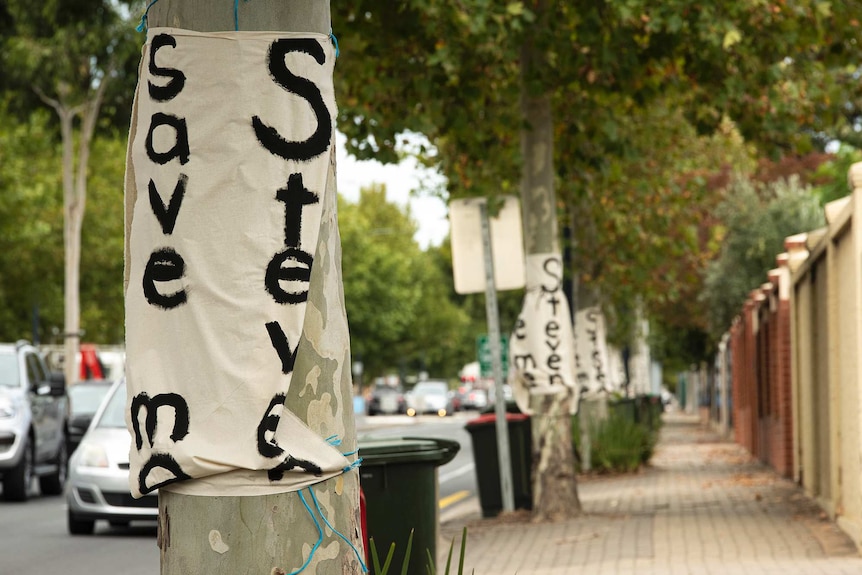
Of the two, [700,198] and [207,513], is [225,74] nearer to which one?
[207,513]

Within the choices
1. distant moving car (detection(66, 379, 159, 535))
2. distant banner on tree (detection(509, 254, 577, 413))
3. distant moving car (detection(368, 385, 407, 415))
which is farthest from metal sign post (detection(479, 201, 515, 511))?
distant moving car (detection(368, 385, 407, 415))

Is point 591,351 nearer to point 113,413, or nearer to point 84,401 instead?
point 84,401

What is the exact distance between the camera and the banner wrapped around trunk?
3.94 metres

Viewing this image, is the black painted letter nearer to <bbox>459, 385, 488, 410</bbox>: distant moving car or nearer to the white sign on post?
the white sign on post

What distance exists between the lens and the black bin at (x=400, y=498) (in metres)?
7.46

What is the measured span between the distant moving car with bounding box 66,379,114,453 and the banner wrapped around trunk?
20.0m

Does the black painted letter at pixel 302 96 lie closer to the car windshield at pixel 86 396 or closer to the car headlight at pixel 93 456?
the car headlight at pixel 93 456

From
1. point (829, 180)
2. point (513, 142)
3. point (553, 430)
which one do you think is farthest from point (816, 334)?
point (829, 180)

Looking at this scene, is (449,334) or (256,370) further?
(449,334)

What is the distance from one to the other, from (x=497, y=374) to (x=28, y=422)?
673 centimetres

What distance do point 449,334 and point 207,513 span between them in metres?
84.3

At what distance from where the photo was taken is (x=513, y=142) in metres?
18.0

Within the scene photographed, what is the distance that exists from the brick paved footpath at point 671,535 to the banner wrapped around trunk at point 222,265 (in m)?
5.47

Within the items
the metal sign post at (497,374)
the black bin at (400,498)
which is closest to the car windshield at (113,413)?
the metal sign post at (497,374)
